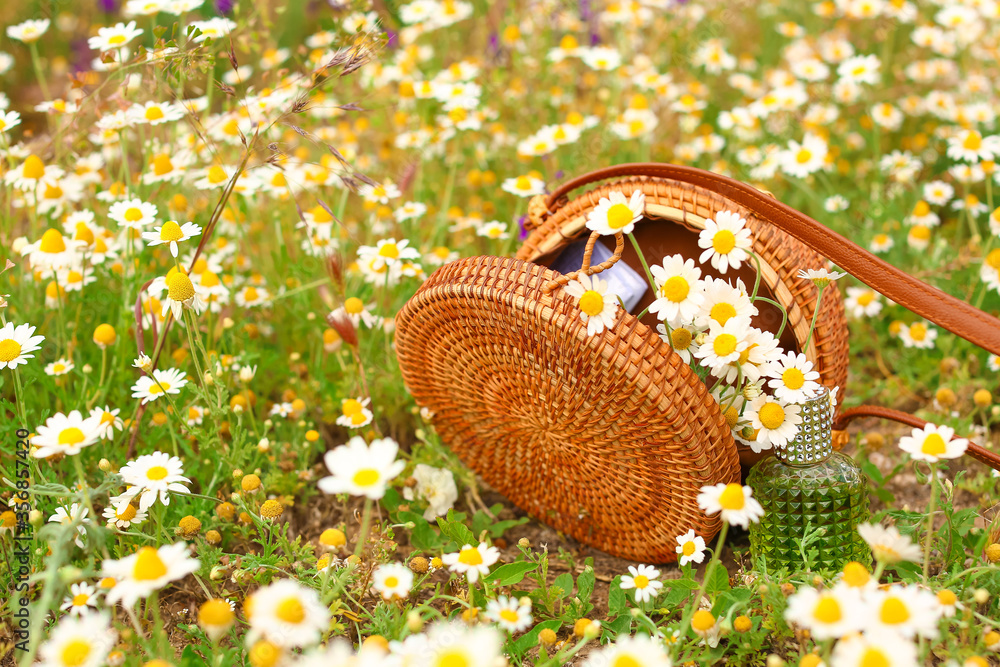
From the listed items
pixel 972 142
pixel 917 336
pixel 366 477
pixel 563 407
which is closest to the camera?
pixel 366 477

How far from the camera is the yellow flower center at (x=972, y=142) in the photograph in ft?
6.38

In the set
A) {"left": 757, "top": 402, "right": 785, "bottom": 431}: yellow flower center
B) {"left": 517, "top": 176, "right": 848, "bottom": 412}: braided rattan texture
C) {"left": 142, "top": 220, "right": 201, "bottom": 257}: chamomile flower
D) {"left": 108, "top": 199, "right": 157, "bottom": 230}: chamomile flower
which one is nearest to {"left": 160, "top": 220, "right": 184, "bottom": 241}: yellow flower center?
{"left": 142, "top": 220, "right": 201, "bottom": 257}: chamomile flower

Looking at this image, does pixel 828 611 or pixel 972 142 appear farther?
pixel 972 142

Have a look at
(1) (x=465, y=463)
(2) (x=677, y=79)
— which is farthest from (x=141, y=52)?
(2) (x=677, y=79)

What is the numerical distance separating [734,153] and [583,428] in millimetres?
1728

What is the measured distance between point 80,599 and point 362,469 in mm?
517

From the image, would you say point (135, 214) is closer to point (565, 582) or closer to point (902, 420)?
point (565, 582)

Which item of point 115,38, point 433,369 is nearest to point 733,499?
point 433,369

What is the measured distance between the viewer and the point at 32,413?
1.49 m

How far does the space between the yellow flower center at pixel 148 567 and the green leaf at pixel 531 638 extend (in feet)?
1.79

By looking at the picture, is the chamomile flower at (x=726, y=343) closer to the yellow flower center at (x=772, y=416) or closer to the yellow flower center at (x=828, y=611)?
the yellow flower center at (x=772, y=416)

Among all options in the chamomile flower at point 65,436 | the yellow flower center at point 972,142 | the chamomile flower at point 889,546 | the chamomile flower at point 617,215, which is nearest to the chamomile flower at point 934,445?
the chamomile flower at point 889,546

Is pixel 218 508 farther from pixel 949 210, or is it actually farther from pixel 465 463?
pixel 949 210

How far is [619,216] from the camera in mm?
1162
